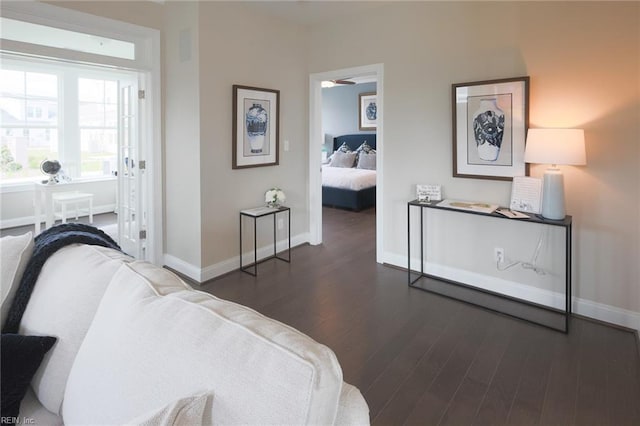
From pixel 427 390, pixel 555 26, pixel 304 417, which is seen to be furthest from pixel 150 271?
pixel 555 26

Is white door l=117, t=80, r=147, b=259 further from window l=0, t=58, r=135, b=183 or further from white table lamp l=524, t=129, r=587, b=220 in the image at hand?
white table lamp l=524, t=129, r=587, b=220

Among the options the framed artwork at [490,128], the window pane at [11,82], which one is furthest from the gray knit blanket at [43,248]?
the window pane at [11,82]

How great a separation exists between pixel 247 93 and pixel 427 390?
311 cm

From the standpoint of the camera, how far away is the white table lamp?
258cm

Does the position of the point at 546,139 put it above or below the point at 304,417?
above

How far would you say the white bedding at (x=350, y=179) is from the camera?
683 cm

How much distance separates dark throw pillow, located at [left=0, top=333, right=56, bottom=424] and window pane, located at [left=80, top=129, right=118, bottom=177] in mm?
6483

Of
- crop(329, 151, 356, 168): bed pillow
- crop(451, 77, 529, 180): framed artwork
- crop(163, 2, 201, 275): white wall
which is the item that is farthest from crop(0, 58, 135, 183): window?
crop(451, 77, 529, 180): framed artwork

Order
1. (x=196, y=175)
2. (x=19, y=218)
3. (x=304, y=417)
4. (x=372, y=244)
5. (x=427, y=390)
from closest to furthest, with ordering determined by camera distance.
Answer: (x=304, y=417)
(x=427, y=390)
(x=196, y=175)
(x=372, y=244)
(x=19, y=218)

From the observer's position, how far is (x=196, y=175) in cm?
356

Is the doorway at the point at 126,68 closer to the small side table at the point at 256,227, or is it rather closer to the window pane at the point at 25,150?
the small side table at the point at 256,227

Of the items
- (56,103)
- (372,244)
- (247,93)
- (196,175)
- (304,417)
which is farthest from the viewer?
(56,103)

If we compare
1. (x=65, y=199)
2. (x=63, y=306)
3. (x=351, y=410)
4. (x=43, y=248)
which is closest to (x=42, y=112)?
(x=65, y=199)

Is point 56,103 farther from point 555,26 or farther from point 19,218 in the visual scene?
point 555,26
